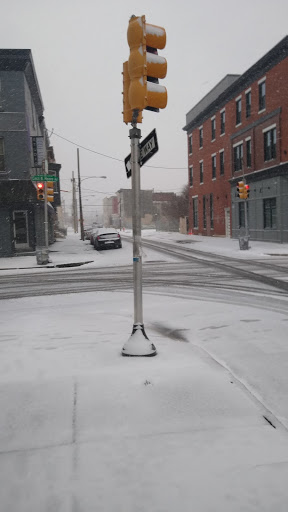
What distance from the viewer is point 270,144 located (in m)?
27.0

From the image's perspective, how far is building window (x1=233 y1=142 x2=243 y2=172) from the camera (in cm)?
3161

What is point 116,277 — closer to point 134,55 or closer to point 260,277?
point 260,277

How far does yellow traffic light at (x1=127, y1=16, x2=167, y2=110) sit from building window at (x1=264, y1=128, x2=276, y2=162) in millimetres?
24087

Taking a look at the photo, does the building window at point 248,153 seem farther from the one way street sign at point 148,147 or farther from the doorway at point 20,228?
the one way street sign at point 148,147

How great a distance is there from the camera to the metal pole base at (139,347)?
15.4ft

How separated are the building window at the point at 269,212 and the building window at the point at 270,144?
297 centimetres

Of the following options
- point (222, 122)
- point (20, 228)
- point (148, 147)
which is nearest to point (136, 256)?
point (148, 147)

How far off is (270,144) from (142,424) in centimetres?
2701

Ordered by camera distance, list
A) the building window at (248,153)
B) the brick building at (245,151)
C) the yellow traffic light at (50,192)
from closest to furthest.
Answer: the yellow traffic light at (50,192)
the brick building at (245,151)
the building window at (248,153)

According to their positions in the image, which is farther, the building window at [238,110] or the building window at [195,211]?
the building window at [195,211]

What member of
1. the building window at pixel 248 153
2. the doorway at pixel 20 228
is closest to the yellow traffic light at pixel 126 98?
the doorway at pixel 20 228

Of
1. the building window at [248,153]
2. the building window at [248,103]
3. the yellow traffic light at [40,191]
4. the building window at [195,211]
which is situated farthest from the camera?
the building window at [195,211]

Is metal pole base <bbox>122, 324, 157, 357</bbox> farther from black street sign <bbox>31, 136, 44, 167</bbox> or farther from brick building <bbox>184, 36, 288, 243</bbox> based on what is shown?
brick building <bbox>184, 36, 288, 243</bbox>

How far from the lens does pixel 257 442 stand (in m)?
2.88
